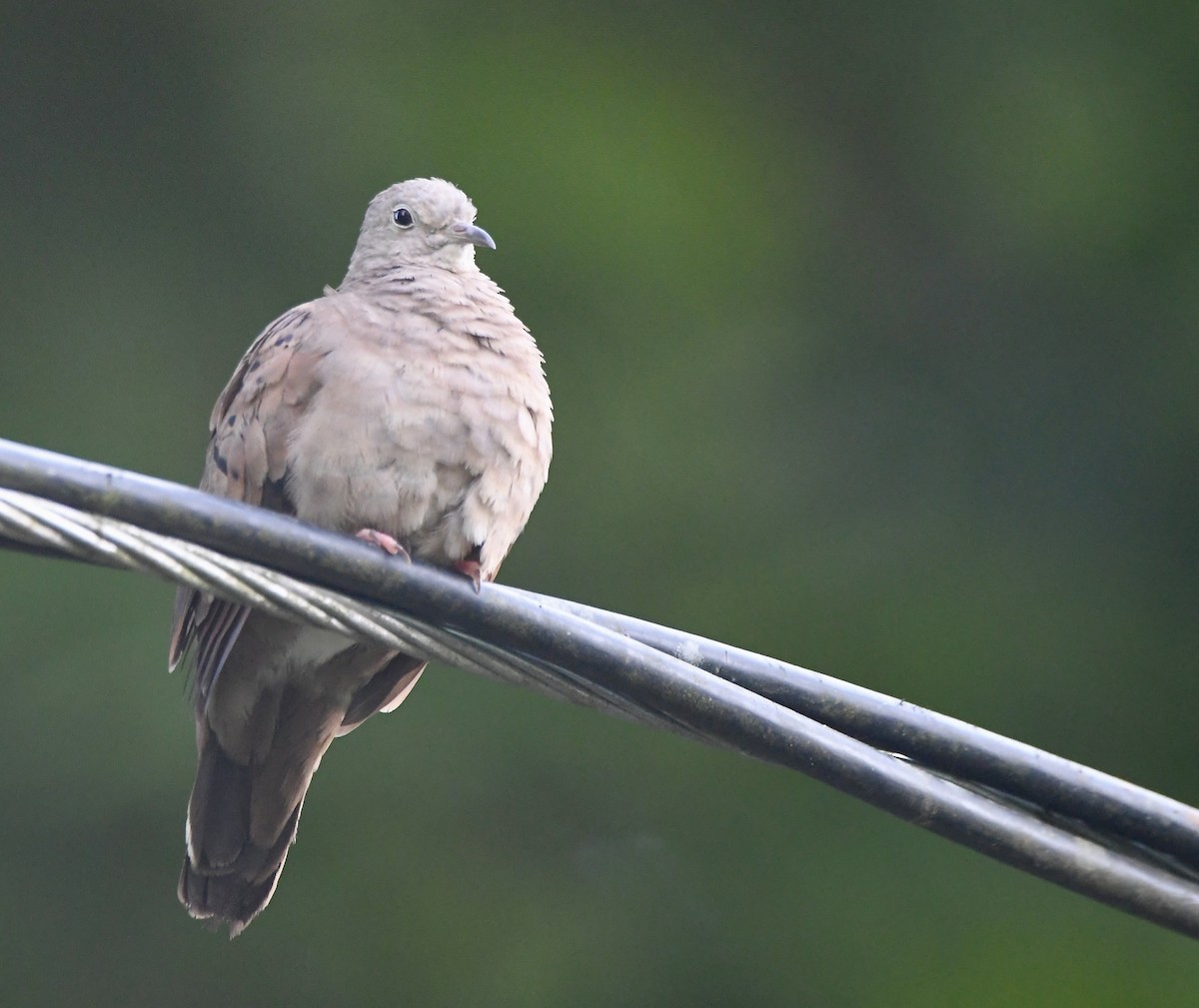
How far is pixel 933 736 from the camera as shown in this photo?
2086 mm

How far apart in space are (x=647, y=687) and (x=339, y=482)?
1208mm

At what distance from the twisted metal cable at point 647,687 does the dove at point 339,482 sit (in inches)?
34.4

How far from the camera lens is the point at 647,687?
6.41 feet

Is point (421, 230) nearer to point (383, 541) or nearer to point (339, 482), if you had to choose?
point (339, 482)

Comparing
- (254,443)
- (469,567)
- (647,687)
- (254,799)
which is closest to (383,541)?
(469,567)

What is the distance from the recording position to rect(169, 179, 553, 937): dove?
3.02m

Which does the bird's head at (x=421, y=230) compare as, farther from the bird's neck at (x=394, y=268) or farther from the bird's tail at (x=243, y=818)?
the bird's tail at (x=243, y=818)

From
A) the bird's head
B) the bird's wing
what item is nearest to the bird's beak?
the bird's head

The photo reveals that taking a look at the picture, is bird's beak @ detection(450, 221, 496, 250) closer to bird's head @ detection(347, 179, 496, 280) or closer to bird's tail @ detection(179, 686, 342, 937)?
bird's head @ detection(347, 179, 496, 280)

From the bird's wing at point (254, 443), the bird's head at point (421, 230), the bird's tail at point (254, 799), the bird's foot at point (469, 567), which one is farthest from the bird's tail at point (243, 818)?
the bird's head at point (421, 230)

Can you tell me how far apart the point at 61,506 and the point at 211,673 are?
4.71 feet

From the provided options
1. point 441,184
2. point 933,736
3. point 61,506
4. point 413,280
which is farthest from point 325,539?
point 441,184

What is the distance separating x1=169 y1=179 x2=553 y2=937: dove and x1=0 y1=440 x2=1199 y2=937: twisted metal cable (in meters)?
0.87

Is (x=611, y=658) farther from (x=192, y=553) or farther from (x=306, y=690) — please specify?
(x=306, y=690)
